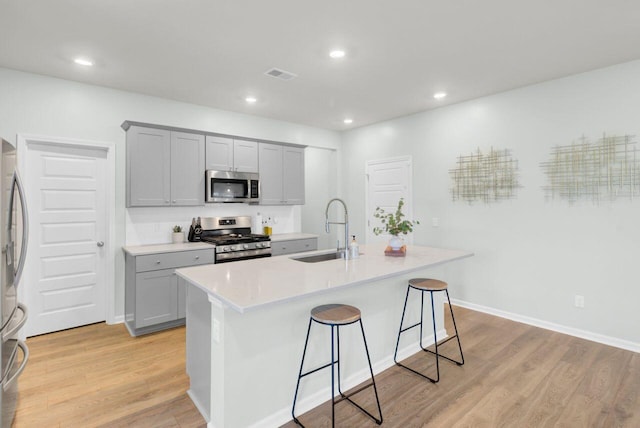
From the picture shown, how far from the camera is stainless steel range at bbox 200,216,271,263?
13.6 ft

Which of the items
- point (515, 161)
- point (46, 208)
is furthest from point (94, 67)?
point (515, 161)

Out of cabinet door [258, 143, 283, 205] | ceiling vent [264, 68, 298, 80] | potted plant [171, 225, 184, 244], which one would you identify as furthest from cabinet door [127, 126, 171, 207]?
ceiling vent [264, 68, 298, 80]

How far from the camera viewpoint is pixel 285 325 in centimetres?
218

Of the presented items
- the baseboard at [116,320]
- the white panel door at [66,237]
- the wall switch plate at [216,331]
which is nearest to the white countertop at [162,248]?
the white panel door at [66,237]

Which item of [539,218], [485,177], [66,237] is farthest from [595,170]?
[66,237]

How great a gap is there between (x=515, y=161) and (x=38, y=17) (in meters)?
4.71

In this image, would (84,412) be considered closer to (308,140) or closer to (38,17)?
(38,17)

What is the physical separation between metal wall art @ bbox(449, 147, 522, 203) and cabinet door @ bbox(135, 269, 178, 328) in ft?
12.3

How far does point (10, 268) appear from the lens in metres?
1.94

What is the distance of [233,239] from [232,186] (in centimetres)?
77

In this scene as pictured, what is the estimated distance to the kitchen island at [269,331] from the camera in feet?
6.29

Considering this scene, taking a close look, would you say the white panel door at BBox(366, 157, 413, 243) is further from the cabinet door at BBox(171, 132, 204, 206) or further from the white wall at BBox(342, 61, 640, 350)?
the cabinet door at BBox(171, 132, 204, 206)

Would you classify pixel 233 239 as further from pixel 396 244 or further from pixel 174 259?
pixel 396 244

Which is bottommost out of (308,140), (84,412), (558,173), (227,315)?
(84,412)
